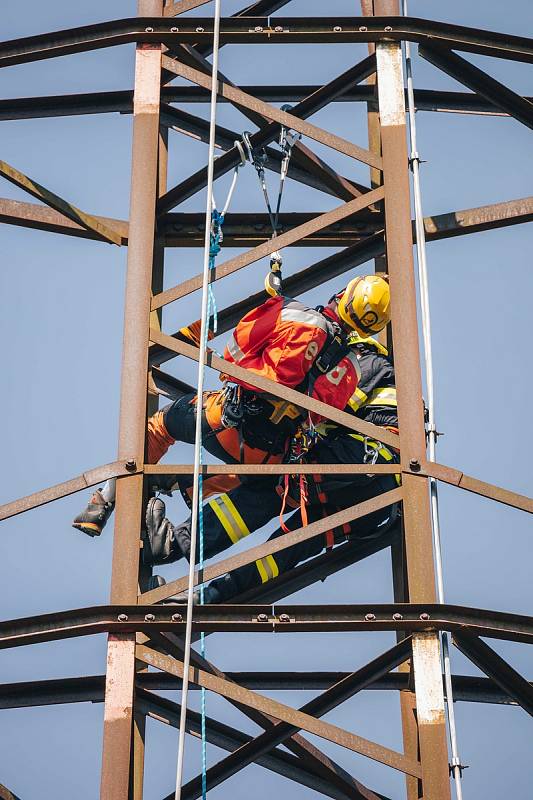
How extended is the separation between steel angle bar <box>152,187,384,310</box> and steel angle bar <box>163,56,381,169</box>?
28cm

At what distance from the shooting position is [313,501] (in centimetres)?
1196

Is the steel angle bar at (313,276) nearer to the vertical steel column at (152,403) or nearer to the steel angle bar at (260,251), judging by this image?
the vertical steel column at (152,403)

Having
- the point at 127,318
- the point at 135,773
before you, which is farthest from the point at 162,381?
the point at 135,773

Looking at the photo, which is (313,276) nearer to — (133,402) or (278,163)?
(278,163)

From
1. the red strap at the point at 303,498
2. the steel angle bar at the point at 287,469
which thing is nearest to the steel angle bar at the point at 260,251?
the steel angle bar at the point at 287,469

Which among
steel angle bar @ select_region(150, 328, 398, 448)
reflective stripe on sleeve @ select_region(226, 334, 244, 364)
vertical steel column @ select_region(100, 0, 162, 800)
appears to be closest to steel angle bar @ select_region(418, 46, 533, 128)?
vertical steel column @ select_region(100, 0, 162, 800)

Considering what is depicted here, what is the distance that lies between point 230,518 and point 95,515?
37.8 inches

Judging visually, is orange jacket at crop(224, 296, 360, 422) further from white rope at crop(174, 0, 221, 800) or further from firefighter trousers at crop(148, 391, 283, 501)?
white rope at crop(174, 0, 221, 800)

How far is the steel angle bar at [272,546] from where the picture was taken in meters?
10.4

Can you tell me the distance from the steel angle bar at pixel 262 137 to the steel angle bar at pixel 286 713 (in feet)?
10.9

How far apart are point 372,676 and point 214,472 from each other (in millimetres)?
1536

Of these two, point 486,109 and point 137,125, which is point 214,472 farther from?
point 486,109

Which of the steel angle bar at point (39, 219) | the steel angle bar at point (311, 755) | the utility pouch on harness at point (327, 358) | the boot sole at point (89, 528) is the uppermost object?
the steel angle bar at point (39, 219)

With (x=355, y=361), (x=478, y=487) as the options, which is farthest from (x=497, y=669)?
(x=355, y=361)
